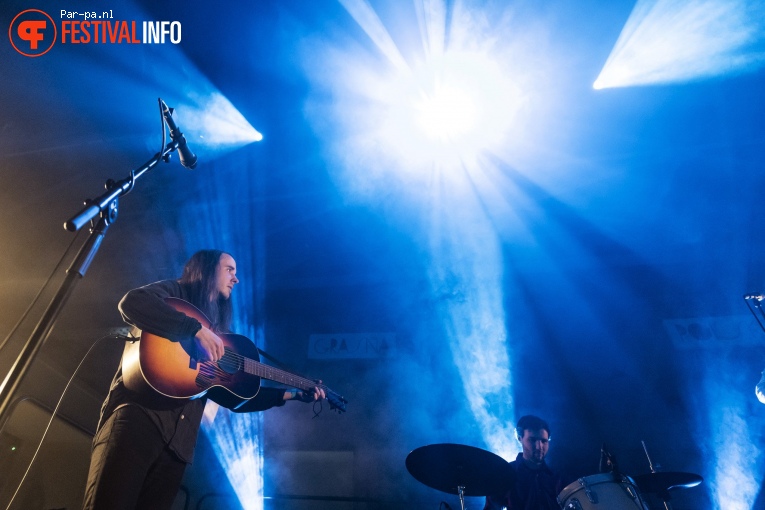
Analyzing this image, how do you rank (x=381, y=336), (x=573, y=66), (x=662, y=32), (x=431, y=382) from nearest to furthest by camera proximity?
(x=662, y=32) < (x=573, y=66) < (x=431, y=382) < (x=381, y=336)

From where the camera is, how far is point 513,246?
6156mm

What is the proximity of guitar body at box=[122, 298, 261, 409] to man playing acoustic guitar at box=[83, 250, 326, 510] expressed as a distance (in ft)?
0.04

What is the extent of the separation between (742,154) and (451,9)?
13.6 ft

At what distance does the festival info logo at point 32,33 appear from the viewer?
3.48 m

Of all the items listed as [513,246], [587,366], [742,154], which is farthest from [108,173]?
[742,154]

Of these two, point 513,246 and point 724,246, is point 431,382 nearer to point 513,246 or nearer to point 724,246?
point 513,246

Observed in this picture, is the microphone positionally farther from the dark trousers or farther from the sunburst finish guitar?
the dark trousers

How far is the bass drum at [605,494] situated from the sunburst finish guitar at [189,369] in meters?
2.52

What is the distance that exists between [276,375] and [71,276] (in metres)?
2.07

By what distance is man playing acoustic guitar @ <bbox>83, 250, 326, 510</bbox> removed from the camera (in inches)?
72.0

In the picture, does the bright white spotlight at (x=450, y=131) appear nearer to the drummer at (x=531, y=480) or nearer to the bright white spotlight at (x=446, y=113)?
the bright white spotlight at (x=446, y=113)

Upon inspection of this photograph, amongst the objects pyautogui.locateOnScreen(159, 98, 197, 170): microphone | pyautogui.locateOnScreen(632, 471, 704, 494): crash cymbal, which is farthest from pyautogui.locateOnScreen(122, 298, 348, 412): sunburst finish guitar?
pyautogui.locateOnScreen(632, 471, 704, 494): crash cymbal

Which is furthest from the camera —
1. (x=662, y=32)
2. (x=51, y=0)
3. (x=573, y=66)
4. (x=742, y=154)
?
(x=742, y=154)

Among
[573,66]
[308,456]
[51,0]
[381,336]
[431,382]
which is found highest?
[573,66]
